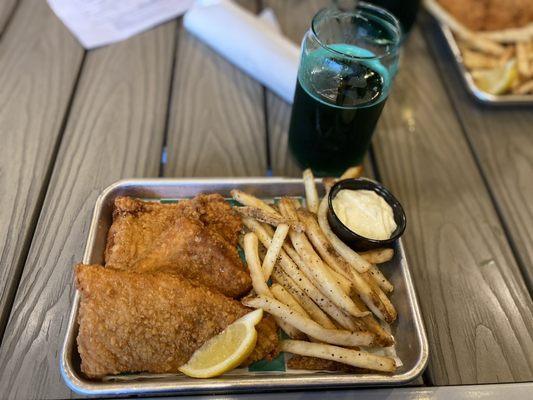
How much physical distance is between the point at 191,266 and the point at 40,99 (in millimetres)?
1257

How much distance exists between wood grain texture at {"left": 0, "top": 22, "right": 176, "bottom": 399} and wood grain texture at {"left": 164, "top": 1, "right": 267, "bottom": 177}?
0.24ft

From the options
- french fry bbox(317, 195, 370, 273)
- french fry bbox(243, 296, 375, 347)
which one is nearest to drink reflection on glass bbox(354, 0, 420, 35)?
french fry bbox(317, 195, 370, 273)

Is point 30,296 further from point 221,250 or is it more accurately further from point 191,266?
point 221,250

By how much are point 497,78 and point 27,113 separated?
7.54ft

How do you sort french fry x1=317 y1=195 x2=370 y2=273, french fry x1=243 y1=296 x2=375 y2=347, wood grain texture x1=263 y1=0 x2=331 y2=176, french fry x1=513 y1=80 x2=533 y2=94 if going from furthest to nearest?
french fry x1=513 y1=80 x2=533 y2=94
wood grain texture x1=263 y1=0 x2=331 y2=176
french fry x1=317 y1=195 x2=370 y2=273
french fry x1=243 y1=296 x2=375 y2=347

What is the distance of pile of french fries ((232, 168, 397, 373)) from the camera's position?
1.39m

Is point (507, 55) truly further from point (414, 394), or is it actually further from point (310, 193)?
point (414, 394)

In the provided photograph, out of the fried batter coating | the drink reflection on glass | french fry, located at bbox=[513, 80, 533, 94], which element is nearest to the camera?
french fry, located at bbox=[513, 80, 533, 94]

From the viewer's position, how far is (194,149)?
2.07 m

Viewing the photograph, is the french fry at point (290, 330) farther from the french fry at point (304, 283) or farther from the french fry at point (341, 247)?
the french fry at point (341, 247)

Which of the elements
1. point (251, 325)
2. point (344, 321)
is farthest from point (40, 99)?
point (344, 321)

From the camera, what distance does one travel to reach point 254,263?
1.52 meters

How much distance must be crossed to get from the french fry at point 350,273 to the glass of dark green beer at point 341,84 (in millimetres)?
379

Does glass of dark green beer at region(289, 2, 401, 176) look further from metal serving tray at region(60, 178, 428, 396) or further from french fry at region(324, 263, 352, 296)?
french fry at region(324, 263, 352, 296)
